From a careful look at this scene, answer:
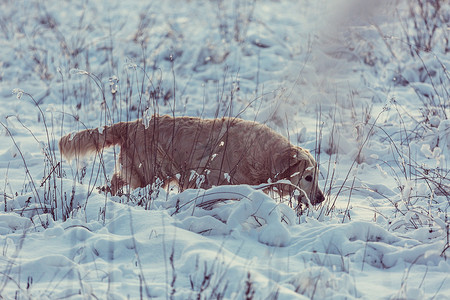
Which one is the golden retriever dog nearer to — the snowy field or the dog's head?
the dog's head

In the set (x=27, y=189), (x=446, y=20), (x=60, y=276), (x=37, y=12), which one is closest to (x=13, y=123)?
Answer: (x=27, y=189)

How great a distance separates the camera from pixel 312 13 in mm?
13359

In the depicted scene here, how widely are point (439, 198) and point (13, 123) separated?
5686 millimetres

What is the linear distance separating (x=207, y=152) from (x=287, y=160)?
710 mm

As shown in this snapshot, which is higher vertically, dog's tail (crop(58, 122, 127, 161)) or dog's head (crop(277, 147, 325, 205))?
dog's tail (crop(58, 122, 127, 161))

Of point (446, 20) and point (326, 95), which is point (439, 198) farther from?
point (446, 20)

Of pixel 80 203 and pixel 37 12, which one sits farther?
pixel 37 12

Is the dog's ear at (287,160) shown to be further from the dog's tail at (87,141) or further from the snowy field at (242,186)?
the dog's tail at (87,141)

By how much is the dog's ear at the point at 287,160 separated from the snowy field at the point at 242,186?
0.57 ft

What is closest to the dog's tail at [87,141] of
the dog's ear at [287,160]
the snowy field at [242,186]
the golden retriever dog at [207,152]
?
the golden retriever dog at [207,152]

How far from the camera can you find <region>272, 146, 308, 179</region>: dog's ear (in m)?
4.97

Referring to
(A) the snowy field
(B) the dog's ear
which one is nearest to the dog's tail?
(A) the snowy field

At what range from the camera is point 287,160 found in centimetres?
498

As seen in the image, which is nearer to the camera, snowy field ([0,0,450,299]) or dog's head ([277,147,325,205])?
snowy field ([0,0,450,299])
